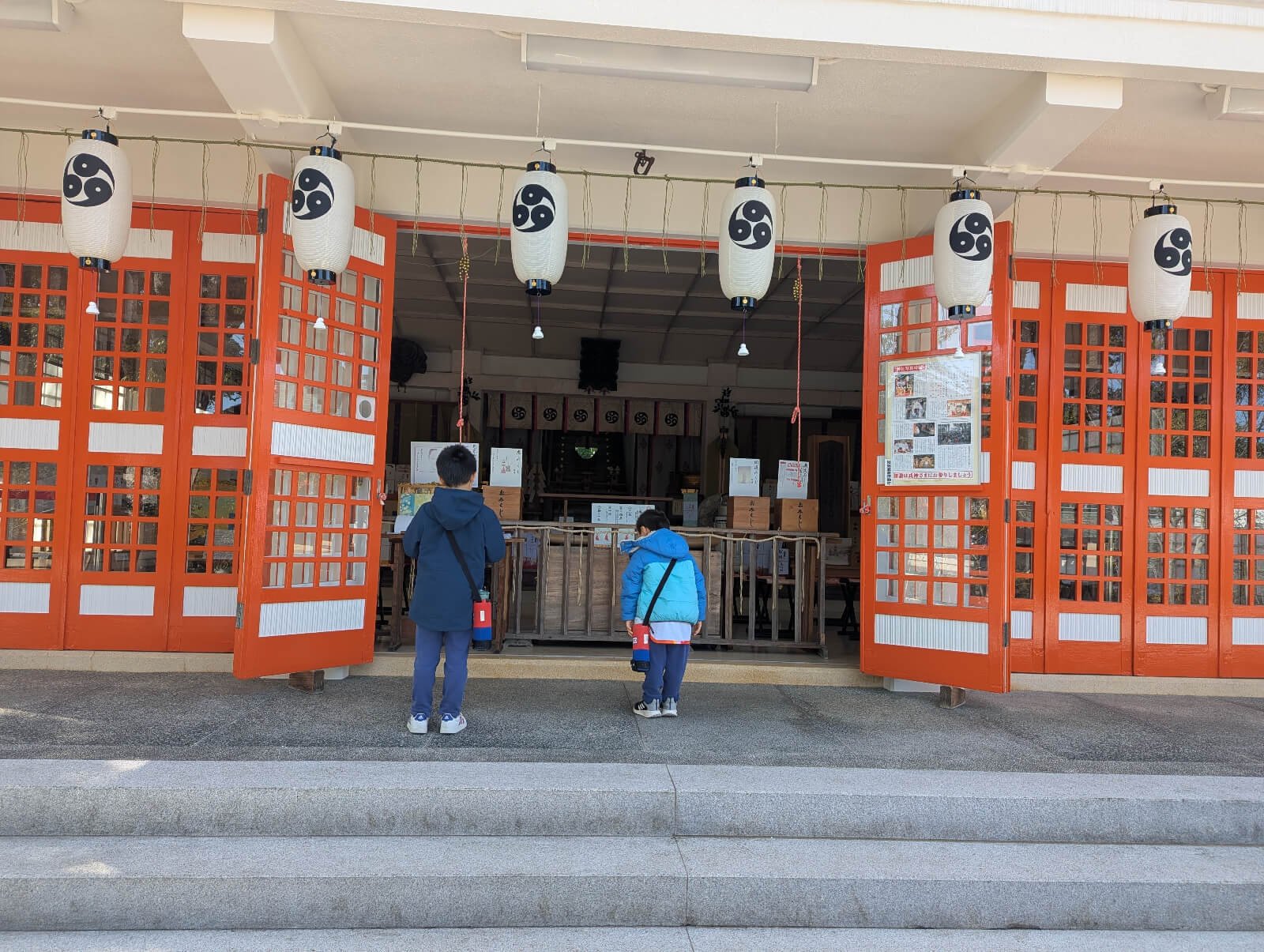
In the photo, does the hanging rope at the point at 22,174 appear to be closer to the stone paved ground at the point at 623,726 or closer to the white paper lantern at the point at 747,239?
the stone paved ground at the point at 623,726

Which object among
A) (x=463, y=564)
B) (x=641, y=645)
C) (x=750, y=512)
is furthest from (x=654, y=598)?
(x=750, y=512)

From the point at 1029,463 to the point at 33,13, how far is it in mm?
6467

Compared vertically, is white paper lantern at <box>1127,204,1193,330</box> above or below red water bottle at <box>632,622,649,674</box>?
above

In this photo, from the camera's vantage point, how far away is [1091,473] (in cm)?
629

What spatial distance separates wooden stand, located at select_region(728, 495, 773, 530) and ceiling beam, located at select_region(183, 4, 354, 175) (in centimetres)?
417

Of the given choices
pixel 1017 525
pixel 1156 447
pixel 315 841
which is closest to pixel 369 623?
pixel 315 841

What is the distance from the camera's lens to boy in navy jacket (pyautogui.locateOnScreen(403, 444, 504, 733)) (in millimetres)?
4574

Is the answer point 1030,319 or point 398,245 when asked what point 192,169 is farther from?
point 1030,319

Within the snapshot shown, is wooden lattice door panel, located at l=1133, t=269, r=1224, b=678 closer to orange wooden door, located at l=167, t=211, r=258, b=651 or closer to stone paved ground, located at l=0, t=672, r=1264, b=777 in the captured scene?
stone paved ground, located at l=0, t=672, r=1264, b=777

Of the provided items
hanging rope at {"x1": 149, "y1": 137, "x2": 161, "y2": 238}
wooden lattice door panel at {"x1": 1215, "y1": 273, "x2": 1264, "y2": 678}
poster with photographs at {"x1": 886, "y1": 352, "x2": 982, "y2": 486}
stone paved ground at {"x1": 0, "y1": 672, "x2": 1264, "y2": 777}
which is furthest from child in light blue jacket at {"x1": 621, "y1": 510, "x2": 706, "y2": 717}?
wooden lattice door panel at {"x1": 1215, "y1": 273, "x2": 1264, "y2": 678}

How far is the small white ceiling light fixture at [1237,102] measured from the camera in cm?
486

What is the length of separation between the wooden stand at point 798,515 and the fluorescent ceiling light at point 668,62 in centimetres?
350

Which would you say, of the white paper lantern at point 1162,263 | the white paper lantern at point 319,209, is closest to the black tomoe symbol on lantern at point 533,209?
the white paper lantern at point 319,209

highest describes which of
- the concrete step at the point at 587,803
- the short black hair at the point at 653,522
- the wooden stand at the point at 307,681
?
the short black hair at the point at 653,522
